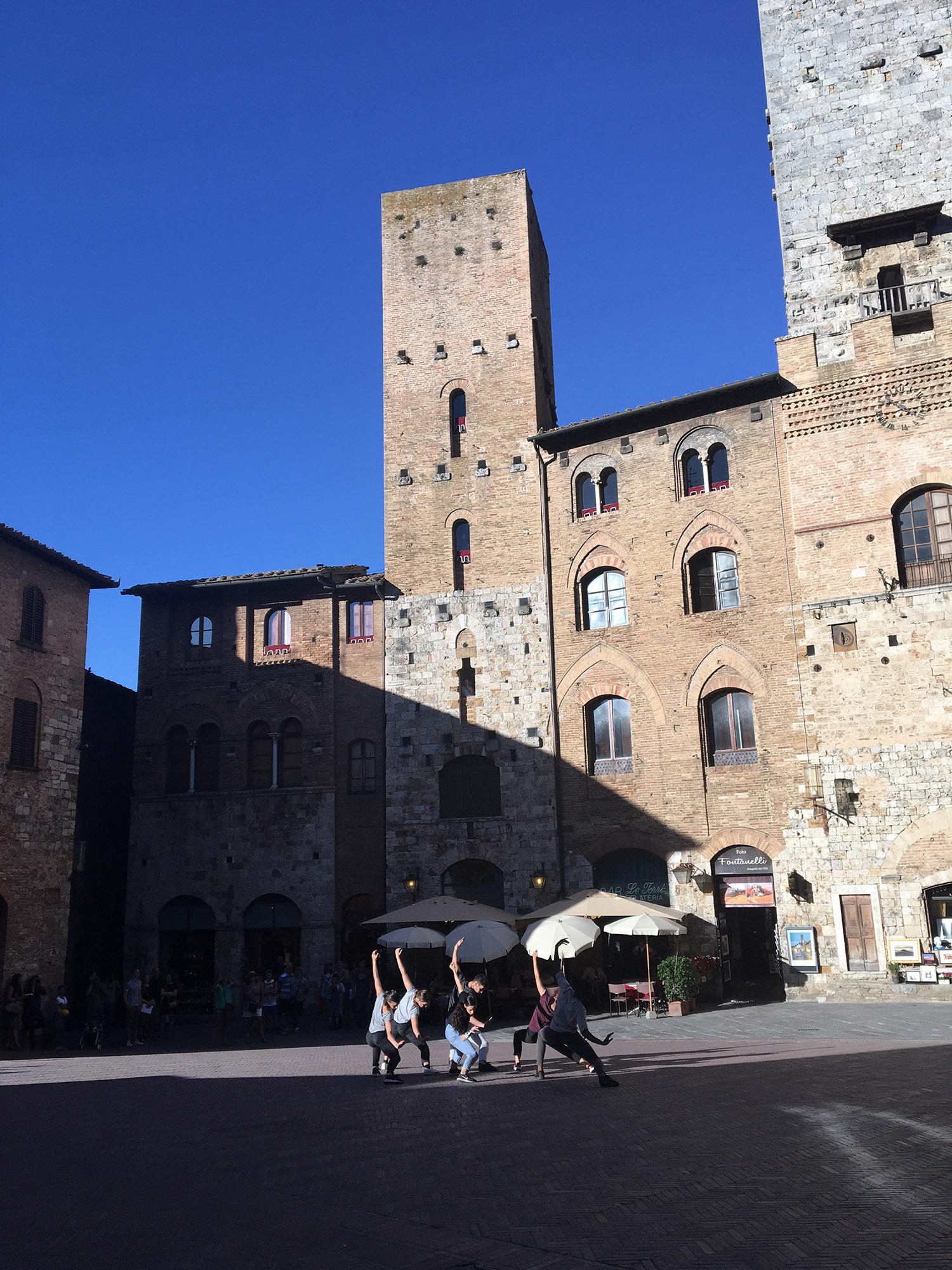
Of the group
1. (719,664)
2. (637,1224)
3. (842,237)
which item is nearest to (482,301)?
(842,237)

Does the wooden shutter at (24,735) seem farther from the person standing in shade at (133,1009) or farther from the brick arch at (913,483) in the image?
the brick arch at (913,483)

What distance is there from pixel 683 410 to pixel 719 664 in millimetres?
6230

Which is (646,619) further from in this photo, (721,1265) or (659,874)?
(721,1265)

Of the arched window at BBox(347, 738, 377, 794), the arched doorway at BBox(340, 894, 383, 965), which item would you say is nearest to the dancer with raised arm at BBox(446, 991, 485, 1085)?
the arched doorway at BBox(340, 894, 383, 965)

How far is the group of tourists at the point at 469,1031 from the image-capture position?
482 inches

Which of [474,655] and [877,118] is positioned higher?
[877,118]

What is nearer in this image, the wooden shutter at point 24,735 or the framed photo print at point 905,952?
the framed photo print at point 905,952

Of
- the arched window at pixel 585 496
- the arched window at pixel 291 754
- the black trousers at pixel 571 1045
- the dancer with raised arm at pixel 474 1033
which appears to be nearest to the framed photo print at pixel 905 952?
the dancer with raised arm at pixel 474 1033

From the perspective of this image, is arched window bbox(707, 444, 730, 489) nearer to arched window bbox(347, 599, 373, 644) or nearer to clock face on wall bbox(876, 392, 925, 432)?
clock face on wall bbox(876, 392, 925, 432)

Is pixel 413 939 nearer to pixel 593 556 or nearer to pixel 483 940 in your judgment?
pixel 483 940

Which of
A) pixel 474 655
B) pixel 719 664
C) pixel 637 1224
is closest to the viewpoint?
pixel 637 1224

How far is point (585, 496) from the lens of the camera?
26.5 m

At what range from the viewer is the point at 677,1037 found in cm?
1703

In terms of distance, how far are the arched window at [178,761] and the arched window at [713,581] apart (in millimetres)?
14311
